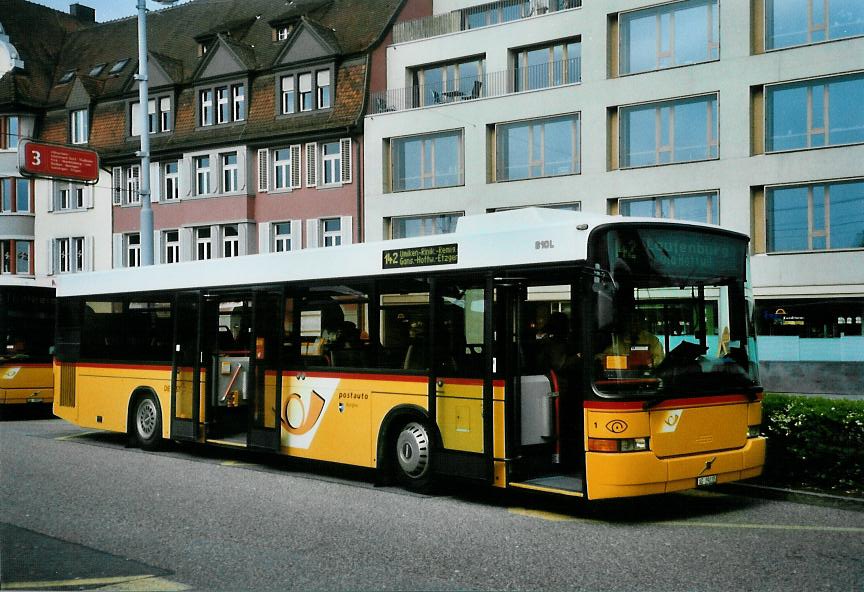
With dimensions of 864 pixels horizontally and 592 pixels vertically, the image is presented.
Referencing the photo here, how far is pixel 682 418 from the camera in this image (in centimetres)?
969

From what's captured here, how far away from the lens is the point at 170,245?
155ft

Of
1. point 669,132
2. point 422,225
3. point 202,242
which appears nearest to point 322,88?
point 422,225

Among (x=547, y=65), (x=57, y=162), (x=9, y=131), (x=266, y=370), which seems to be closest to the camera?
(x=266, y=370)

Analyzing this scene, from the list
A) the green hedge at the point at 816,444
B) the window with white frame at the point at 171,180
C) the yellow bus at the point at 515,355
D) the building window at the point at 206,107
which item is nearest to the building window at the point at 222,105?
the building window at the point at 206,107

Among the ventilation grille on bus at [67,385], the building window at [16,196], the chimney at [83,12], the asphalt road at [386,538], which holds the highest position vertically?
the chimney at [83,12]

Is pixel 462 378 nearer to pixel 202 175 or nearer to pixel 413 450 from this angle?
pixel 413 450

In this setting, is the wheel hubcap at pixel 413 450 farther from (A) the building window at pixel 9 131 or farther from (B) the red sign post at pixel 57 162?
(A) the building window at pixel 9 131

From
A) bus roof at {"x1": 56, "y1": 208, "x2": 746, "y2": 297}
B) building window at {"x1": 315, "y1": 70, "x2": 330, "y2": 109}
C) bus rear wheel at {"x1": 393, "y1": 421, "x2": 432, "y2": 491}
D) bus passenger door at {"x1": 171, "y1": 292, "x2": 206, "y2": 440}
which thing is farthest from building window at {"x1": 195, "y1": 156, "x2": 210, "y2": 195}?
bus rear wheel at {"x1": 393, "y1": 421, "x2": 432, "y2": 491}

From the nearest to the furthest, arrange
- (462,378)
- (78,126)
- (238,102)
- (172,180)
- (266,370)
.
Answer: (462,378) → (266,370) → (238,102) → (172,180) → (78,126)

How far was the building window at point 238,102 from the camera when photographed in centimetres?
4525

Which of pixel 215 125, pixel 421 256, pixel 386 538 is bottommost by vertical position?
pixel 386 538

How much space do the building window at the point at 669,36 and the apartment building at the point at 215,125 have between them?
10592mm

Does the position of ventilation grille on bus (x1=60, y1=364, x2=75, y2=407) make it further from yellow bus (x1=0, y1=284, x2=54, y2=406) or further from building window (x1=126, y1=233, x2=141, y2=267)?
building window (x1=126, y1=233, x2=141, y2=267)

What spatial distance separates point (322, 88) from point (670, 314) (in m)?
35.0
